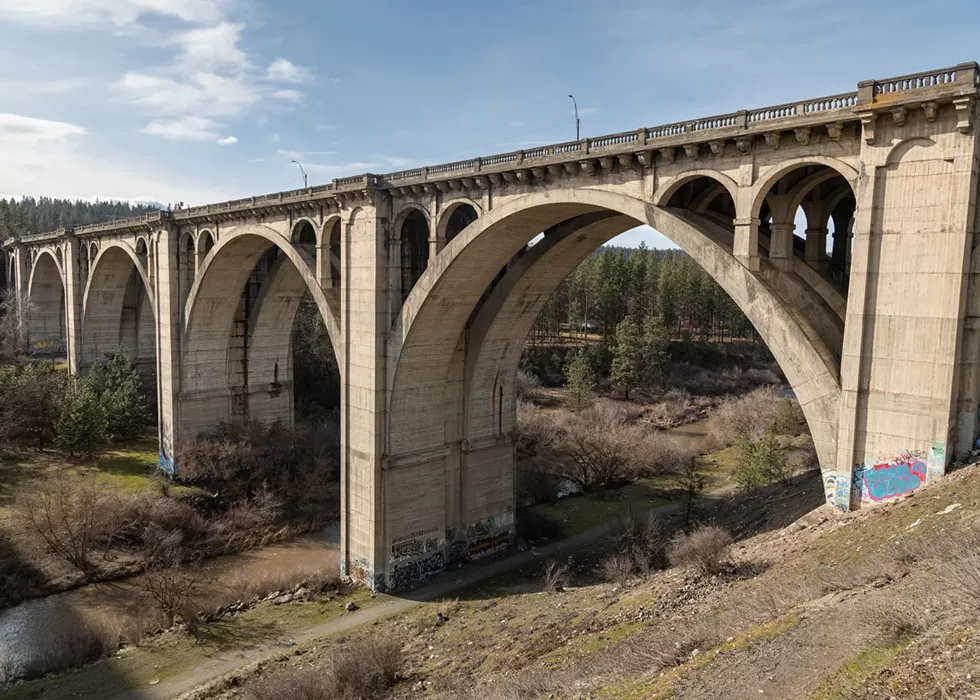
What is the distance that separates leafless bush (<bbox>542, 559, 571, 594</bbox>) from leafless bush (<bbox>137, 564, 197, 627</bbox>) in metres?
11.9

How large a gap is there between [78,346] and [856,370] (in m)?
48.9

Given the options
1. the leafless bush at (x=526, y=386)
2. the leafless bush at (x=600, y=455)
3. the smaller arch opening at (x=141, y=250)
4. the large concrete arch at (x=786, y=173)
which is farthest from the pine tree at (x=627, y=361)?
the large concrete arch at (x=786, y=173)

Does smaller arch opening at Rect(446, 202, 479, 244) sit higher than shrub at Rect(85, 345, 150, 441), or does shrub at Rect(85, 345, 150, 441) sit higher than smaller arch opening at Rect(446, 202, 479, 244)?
smaller arch opening at Rect(446, 202, 479, 244)

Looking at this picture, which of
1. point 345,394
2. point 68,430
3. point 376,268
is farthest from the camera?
point 68,430

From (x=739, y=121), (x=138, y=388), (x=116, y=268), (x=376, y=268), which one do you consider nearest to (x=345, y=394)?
(x=376, y=268)

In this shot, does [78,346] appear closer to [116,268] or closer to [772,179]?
[116,268]

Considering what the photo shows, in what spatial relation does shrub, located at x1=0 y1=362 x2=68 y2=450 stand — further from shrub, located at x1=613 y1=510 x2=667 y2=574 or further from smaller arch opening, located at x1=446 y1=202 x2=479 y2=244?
shrub, located at x1=613 y1=510 x2=667 y2=574

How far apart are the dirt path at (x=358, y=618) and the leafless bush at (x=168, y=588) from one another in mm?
3568

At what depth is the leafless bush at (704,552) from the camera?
609 inches

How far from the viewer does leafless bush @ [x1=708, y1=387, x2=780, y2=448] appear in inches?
1828

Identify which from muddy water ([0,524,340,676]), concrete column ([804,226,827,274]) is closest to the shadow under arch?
concrete column ([804,226,827,274])

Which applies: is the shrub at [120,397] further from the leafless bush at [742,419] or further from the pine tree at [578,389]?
the leafless bush at [742,419]

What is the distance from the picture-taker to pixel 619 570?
2062 cm

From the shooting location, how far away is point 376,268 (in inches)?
964
